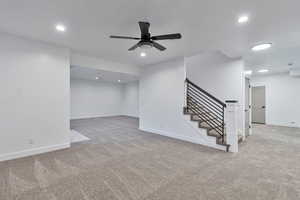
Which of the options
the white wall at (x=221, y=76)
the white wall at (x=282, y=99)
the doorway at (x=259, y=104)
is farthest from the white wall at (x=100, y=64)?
the white wall at (x=282, y=99)

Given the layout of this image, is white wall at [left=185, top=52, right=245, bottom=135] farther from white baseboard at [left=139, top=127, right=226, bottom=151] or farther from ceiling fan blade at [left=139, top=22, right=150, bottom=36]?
ceiling fan blade at [left=139, top=22, right=150, bottom=36]

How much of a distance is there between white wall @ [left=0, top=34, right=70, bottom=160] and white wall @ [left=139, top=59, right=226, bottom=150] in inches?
117

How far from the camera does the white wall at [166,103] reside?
4.56m

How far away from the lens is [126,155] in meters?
3.29

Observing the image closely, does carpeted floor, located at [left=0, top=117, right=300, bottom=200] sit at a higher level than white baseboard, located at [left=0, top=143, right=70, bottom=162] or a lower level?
lower

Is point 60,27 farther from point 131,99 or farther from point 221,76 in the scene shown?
point 131,99

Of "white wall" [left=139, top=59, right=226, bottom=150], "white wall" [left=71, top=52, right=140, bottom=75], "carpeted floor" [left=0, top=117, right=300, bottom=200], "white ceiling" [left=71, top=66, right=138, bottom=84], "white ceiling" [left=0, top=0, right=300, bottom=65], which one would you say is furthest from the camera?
"white ceiling" [left=71, top=66, right=138, bottom=84]

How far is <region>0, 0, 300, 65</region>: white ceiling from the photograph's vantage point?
2074mm

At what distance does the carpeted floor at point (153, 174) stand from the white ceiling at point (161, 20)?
2693mm

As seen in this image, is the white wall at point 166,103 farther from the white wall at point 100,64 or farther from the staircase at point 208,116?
the white wall at point 100,64

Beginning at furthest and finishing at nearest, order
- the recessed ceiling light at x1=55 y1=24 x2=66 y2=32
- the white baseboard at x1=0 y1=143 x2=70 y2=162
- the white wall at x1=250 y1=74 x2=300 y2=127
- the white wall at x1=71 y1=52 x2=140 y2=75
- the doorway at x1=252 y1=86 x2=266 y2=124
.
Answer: the doorway at x1=252 y1=86 x2=266 y2=124 → the white wall at x1=250 y1=74 x2=300 y2=127 → the white wall at x1=71 y1=52 x2=140 y2=75 → the white baseboard at x1=0 y1=143 x2=70 y2=162 → the recessed ceiling light at x1=55 y1=24 x2=66 y2=32

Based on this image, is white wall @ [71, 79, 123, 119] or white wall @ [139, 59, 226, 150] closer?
white wall @ [139, 59, 226, 150]

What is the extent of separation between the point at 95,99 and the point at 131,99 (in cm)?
250

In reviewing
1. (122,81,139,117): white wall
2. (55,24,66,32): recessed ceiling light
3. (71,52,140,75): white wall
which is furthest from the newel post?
(122,81,139,117): white wall
